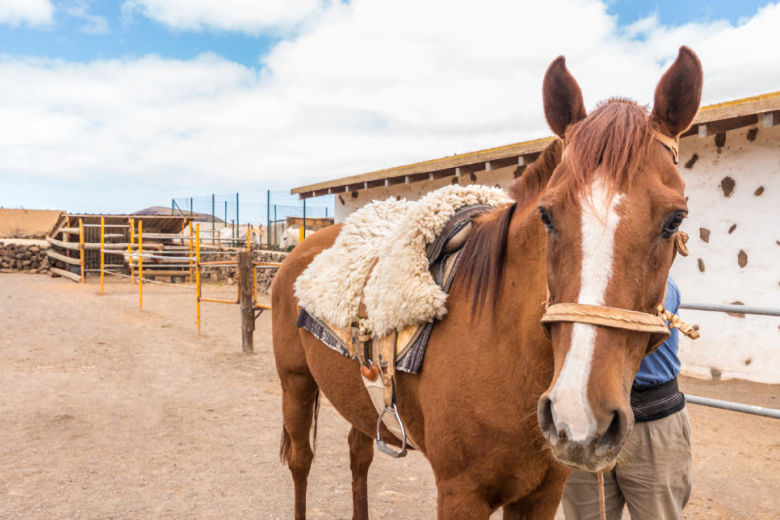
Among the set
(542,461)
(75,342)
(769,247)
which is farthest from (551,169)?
(75,342)

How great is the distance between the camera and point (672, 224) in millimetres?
1100

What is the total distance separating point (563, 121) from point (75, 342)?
8376mm

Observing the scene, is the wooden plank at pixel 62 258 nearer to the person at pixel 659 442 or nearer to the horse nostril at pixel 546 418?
the person at pixel 659 442

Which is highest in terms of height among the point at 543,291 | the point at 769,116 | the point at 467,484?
the point at 769,116

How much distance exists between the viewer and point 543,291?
1.33 meters

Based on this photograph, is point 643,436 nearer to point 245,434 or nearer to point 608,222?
point 608,222

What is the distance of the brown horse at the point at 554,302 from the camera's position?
1031mm

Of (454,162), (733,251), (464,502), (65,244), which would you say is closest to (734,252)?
(733,251)

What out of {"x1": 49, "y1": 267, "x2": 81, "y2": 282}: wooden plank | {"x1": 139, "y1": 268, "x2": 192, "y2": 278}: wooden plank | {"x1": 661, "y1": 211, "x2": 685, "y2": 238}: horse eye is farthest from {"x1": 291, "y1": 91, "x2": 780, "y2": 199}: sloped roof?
{"x1": 49, "y1": 267, "x2": 81, "y2": 282}: wooden plank

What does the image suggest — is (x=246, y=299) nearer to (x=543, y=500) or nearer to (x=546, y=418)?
(x=543, y=500)

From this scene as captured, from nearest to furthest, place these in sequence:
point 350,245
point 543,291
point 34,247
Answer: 1. point 543,291
2. point 350,245
3. point 34,247

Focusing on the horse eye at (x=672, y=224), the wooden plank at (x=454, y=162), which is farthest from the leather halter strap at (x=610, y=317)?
the wooden plank at (x=454, y=162)

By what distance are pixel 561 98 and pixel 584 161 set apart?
268 millimetres

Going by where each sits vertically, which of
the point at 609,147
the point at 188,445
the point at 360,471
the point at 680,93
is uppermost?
the point at 680,93
